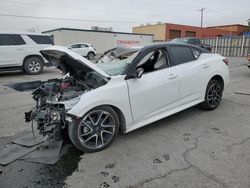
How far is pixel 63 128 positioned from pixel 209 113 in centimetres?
313

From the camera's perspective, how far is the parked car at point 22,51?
1032 centimetres

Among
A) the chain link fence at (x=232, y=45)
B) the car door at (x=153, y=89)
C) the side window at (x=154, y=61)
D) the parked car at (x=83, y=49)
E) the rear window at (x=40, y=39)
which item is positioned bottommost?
the chain link fence at (x=232, y=45)

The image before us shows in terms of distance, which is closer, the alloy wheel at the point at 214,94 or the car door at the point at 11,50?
the alloy wheel at the point at 214,94

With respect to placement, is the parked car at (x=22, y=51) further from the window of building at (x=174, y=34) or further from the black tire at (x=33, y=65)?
the window of building at (x=174, y=34)

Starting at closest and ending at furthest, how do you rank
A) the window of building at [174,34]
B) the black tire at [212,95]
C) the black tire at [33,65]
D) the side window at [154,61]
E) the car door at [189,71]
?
the side window at [154,61] → the car door at [189,71] → the black tire at [212,95] → the black tire at [33,65] → the window of building at [174,34]

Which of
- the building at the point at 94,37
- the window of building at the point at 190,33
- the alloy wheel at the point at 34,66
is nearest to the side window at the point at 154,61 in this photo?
the alloy wheel at the point at 34,66

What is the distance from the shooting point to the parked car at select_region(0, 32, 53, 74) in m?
10.3

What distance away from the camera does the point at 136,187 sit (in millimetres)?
2535

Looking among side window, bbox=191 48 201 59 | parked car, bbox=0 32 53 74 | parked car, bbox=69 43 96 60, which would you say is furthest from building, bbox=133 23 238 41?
side window, bbox=191 48 201 59

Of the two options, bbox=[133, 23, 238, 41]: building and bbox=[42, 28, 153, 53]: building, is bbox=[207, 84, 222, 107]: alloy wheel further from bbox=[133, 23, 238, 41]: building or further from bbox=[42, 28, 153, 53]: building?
bbox=[133, 23, 238, 41]: building

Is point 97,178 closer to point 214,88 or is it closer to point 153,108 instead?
point 153,108

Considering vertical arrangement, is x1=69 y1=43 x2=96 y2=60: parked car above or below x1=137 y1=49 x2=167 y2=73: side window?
below

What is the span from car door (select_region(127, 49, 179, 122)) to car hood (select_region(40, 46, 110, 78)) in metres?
0.56

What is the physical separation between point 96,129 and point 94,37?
91.7 ft
